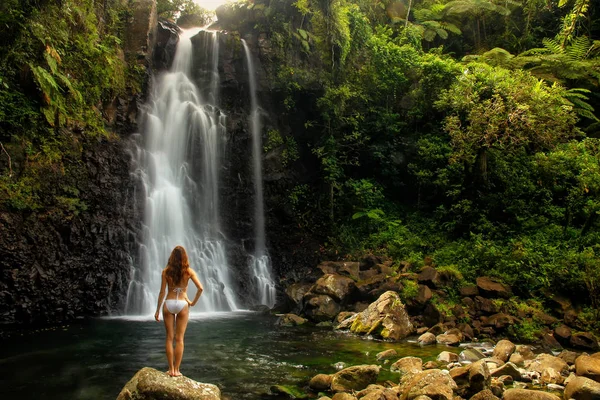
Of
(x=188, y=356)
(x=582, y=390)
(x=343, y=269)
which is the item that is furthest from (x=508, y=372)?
(x=343, y=269)

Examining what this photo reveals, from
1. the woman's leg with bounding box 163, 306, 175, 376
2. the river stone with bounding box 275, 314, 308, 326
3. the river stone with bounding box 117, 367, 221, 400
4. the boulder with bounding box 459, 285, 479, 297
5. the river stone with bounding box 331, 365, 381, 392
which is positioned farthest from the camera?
the river stone with bounding box 275, 314, 308, 326

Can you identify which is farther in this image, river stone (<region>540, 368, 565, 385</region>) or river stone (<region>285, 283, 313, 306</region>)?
river stone (<region>285, 283, 313, 306</region>)

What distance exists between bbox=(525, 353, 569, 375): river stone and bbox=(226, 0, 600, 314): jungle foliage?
4.68 m

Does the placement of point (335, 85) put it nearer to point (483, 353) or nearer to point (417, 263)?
point (417, 263)

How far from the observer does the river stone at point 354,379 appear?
7.01 metres

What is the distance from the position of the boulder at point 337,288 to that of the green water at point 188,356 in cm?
186

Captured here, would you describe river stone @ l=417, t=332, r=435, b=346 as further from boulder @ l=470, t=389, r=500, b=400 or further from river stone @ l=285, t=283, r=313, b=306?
river stone @ l=285, t=283, r=313, b=306

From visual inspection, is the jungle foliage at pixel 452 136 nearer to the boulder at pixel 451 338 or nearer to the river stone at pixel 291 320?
the boulder at pixel 451 338

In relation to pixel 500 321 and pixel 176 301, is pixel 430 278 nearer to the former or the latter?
pixel 500 321

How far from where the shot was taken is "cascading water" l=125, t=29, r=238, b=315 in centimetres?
1562

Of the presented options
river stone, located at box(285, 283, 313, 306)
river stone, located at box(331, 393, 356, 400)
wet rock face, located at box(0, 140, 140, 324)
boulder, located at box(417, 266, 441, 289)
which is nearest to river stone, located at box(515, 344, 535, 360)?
boulder, located at box(417, 266, 441, 289)

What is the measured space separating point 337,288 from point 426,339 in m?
3.88

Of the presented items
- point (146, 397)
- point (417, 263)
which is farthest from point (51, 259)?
point (417, 263)

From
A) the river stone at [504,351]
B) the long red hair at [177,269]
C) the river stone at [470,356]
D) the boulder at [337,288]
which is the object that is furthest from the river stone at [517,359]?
the long red hair at [177,269]
